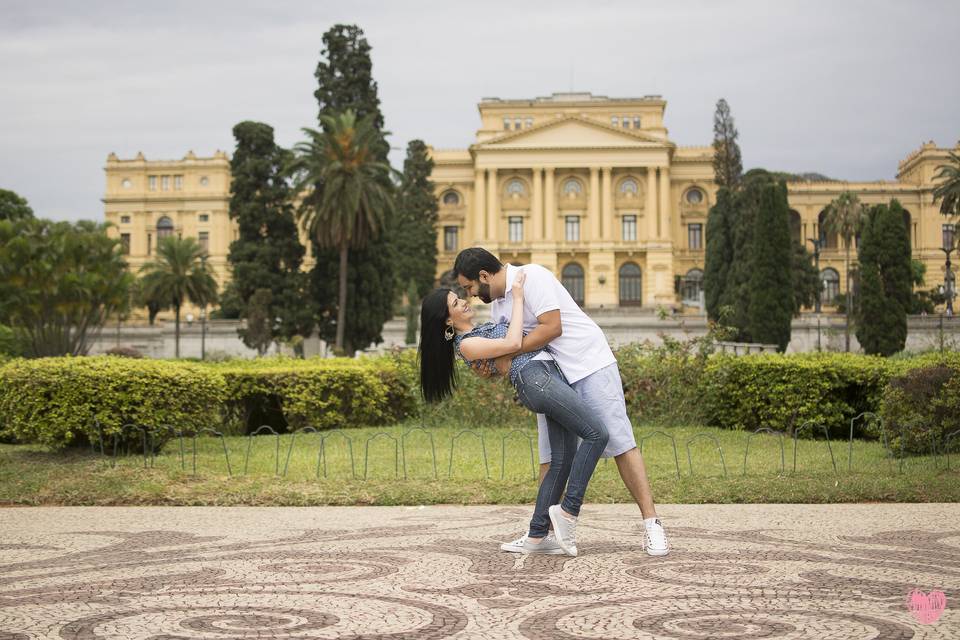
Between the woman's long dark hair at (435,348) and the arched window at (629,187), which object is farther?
the arched window at (629,187)

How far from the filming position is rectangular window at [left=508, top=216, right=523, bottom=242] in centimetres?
6594

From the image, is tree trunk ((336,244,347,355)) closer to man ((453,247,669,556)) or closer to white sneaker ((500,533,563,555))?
white sneaker ((500,533,563,555))

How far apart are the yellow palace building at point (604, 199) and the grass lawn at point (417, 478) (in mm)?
50538

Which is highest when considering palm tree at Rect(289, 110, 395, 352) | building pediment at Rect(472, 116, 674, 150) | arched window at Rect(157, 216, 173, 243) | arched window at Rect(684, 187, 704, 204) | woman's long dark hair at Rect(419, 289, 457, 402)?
building pediment at Rect(472, 116, 674, 150)

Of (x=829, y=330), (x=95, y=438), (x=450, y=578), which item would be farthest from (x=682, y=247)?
(x=450, y=578)

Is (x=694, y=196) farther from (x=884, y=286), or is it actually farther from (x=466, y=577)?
(x=466, y=577)

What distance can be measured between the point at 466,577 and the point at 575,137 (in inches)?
2399

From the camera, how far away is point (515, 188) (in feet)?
217

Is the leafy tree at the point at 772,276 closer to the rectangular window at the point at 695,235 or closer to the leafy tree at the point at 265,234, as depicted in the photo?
the leafy tree at the point at 265,234

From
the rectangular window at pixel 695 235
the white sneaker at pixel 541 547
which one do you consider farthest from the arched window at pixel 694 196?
the white sneaker at pixel 541 547

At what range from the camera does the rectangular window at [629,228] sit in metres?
65.1

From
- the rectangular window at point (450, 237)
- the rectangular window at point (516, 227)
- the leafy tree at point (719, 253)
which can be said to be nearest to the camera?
the leafy tree at point (719, 253)

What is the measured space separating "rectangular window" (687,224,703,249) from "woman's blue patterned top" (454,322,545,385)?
63.2 metres

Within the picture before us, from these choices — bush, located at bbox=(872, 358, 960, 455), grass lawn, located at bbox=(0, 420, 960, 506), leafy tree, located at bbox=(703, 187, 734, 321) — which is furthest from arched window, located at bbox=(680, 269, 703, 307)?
bush, located at bbox=(872, 358, 960, 455)
